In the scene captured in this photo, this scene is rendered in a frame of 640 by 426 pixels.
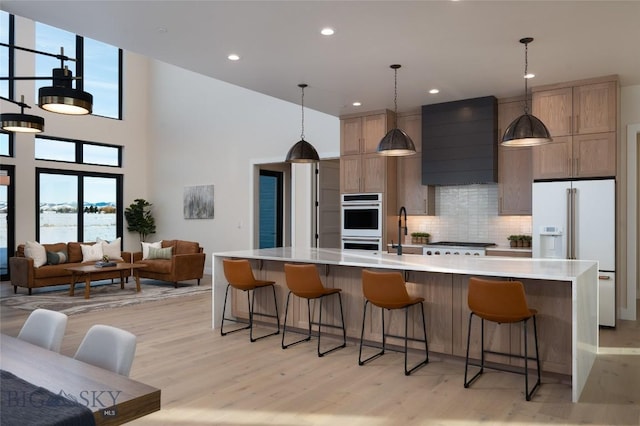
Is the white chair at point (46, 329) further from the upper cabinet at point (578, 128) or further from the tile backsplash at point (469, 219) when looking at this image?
the tile backsplash at point (469, 219)

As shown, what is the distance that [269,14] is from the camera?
12.7ft

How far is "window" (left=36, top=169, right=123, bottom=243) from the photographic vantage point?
1018cm

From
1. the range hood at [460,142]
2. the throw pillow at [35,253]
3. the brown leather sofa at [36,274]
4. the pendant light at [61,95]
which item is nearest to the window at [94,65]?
the throw pillow at [35,253]

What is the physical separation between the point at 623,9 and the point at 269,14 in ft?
9.40

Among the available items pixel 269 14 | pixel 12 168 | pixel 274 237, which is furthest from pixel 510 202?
pixel 12 168

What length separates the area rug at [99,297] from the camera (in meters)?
6.77

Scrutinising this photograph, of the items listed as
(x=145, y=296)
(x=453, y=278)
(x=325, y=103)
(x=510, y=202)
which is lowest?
(x=145, y=296)

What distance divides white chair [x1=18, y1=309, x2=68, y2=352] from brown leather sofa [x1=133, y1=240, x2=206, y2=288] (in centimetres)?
610

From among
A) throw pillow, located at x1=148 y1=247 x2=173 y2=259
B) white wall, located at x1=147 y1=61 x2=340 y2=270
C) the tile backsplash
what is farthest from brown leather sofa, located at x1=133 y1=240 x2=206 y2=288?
the tile backsplash

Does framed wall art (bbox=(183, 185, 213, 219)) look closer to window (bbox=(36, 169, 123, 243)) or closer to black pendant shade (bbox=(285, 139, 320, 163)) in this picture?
window (bbox=(36, 169, 123, 243))

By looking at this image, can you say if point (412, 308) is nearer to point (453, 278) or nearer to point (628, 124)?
point (453, 278)

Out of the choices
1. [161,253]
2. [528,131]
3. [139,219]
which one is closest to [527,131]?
[528,131]

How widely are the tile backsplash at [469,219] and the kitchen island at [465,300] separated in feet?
8.14

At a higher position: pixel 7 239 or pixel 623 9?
pixel 623 9
